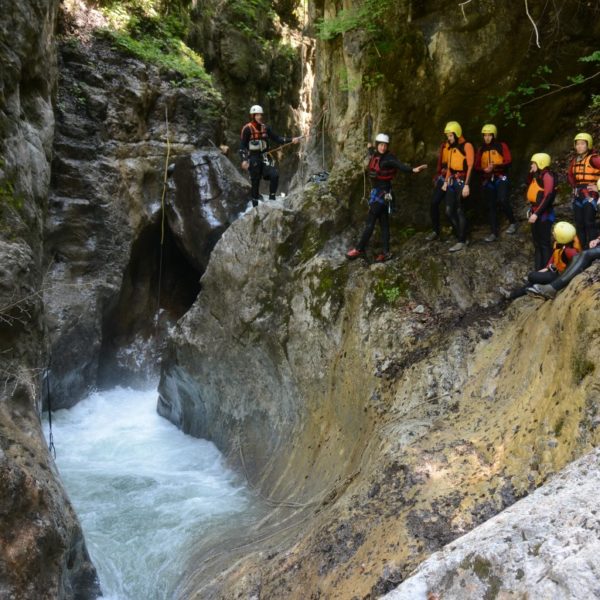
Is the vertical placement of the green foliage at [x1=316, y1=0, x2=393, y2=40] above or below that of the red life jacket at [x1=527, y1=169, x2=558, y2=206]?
above

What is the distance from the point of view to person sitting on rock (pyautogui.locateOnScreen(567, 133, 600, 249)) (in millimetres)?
6250

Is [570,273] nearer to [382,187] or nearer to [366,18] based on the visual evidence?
[382,187]

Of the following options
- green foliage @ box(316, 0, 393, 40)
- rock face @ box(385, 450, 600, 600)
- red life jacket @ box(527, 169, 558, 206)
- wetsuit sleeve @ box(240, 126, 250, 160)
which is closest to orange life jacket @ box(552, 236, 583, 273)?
red life jacket @ box(527, 169, 558, 206)

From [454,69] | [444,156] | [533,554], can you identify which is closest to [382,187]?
[444,156]

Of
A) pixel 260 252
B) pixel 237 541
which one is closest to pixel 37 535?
pixel 237 541

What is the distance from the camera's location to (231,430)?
985 centimetres

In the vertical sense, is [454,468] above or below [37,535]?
above

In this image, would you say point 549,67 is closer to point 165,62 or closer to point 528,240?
point 528,240

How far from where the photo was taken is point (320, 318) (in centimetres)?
806

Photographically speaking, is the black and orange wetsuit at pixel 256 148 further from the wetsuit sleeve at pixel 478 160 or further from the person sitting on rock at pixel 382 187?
the wetsuit sleeve at pixel 478 160

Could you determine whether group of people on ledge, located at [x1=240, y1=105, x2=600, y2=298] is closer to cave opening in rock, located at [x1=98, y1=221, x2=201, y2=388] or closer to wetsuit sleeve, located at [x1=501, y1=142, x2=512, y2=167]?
wetsuit sleeve, located at [x1=501, y1=142, x2=512, y2=167]

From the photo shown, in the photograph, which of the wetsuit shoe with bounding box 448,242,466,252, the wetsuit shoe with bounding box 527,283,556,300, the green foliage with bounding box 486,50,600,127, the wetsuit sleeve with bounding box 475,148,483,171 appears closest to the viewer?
the wetsuit shoe with bounding box 527,283,556,300

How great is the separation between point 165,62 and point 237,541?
13.2 metres

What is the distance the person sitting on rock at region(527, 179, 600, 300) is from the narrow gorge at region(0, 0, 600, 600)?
0.18m
